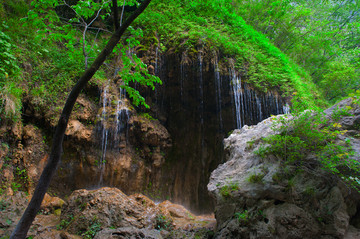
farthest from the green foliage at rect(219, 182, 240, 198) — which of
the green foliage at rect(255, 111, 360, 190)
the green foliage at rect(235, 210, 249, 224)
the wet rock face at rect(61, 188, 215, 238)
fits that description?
the wet rock face at rect(61, 188, 215, 238)

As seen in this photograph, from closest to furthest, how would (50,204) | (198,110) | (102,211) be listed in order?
(102,211) → (50,204) → (198,110)

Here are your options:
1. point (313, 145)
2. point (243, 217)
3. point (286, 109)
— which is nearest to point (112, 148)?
point (243, 217)

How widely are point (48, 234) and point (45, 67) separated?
6.57 meters

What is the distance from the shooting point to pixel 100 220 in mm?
4848

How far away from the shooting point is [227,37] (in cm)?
1050

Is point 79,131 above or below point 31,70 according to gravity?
below

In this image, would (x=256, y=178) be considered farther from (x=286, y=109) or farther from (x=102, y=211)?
(x=286, y=109)

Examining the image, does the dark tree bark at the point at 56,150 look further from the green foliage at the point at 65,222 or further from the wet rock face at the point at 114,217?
the green foliage at the point at 65,222

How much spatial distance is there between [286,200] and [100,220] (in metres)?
4.25

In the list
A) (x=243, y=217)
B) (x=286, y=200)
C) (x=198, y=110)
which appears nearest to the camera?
(x=286, y=200)

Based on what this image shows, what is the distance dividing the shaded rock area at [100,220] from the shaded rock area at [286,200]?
1134 mm

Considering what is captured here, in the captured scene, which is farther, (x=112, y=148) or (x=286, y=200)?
(x=112, y=148)

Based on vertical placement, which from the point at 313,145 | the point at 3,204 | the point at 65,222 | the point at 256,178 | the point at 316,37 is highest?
the point at 316,37

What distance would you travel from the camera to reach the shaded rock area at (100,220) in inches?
181
